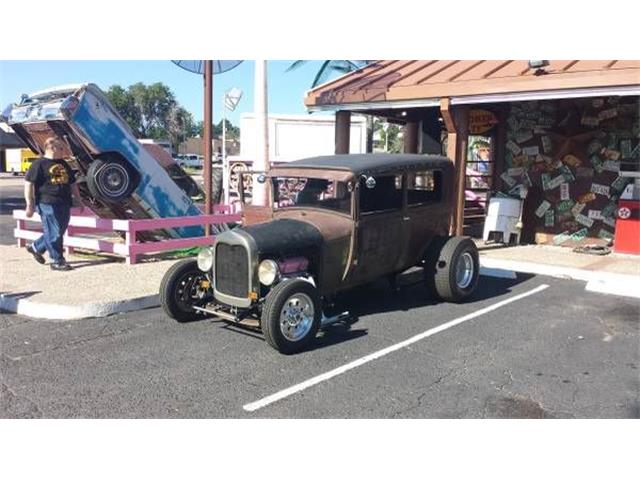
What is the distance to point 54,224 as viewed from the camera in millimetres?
8078

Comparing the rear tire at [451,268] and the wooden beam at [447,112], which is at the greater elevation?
the wooden beam at [447,112]

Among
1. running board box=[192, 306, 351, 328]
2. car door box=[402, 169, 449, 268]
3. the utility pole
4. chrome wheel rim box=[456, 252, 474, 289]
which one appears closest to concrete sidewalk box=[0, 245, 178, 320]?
running board box=[192, 306, 351, 328]

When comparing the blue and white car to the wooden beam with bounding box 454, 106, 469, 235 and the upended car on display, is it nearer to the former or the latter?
the upended car on display

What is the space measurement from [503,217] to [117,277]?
7.30 meters

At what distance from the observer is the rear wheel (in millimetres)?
8688

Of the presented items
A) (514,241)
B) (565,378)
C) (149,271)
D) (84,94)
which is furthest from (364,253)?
(514,241)

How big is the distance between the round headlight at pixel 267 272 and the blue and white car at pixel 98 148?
14.8 ft

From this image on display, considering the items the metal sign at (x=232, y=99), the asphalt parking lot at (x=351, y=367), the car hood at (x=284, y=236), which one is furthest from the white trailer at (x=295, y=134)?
the car hood at (x=284, y=236)

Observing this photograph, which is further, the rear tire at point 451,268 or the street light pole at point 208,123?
the street light pole at point 208,123

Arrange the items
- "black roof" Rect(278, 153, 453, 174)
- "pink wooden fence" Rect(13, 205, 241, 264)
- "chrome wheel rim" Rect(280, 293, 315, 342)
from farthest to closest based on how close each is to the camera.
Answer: "pink wooden fence" Rect(13, 205, 241, 264), "black roof" Rect(278, 153, 453, 174), "chrome wheel rim" Rect(280, 293, 315, 342)

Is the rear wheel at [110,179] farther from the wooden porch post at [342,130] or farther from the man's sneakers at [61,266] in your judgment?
the wooden porch post at [342,130]

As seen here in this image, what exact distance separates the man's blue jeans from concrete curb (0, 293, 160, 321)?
1.53m

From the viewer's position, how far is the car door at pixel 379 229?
6090 millimetres

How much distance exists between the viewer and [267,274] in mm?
5293
